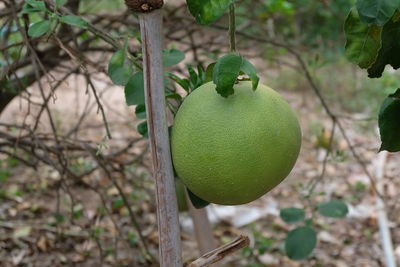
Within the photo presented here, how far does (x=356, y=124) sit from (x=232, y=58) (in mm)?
3158

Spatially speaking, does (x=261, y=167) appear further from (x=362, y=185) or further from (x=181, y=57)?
(x=362, y=185)

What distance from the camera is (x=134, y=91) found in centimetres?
91

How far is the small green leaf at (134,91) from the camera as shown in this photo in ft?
2.97

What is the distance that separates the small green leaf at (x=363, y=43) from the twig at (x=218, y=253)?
1.04 ft

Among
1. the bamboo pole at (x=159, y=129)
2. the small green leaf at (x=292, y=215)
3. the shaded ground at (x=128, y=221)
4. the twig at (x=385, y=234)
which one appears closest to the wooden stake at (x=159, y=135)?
the bamboo pole at (x=159, y=129)

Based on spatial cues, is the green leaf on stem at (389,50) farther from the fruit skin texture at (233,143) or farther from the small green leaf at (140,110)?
the small green leaf at (140,110)

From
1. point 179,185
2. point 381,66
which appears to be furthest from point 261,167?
point 179,185

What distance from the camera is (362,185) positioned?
3152 mm

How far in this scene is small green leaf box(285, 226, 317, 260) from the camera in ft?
5.54

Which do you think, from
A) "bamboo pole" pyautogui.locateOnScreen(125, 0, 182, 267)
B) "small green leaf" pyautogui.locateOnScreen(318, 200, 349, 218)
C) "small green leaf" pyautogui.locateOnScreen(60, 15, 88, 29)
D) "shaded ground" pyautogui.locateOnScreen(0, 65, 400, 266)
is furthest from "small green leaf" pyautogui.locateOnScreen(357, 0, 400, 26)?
"shaded ground" pyautogui.locateOnScreen(0, 65, 400, 266)

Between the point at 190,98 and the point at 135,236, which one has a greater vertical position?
the point at 190,98

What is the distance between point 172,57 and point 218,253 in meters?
0.36

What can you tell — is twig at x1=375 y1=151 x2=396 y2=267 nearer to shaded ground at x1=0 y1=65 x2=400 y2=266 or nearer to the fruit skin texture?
shaded ground at x1=0 y1=65 x2=400 y2=266

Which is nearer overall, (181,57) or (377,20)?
(377,20)
